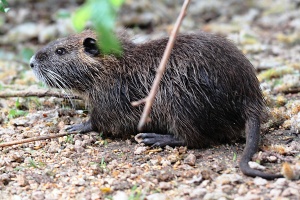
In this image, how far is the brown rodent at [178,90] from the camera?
4.09 metres

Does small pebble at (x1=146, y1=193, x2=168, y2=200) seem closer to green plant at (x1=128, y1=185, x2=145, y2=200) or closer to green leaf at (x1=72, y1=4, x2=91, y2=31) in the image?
green plant at (x1=128, y1=185, x2=145, y2=200)

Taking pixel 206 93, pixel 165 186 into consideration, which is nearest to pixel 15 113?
pixel 206 93

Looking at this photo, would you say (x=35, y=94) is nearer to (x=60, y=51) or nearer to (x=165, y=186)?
(x=60, y=51)

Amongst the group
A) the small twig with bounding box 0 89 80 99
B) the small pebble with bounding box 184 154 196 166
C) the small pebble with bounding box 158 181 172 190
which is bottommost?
the small pebble with bounding box 158 181 172 190

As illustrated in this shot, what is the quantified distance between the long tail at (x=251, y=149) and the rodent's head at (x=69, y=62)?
151 centimetres

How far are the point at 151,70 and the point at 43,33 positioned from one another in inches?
203

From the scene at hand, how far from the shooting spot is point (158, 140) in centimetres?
427

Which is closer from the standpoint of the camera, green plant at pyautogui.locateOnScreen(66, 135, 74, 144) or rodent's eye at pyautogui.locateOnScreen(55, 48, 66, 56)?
green plant at pyautogui.locateOnScreen(66, 135, 74, 144)

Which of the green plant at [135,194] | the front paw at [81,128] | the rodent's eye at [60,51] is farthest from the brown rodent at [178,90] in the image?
the green plant at [135,194]

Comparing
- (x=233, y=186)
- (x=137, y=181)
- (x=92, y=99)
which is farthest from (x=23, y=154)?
(x=233, y=186)

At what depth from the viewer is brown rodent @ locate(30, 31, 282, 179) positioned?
4.09 m

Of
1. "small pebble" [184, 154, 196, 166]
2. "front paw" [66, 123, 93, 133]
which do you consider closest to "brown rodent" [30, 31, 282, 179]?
"front paw" [66, 123, 93, 133]

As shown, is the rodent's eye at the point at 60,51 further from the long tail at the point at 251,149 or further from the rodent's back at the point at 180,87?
the long tail at the point at 251,149

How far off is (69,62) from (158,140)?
118 cm
